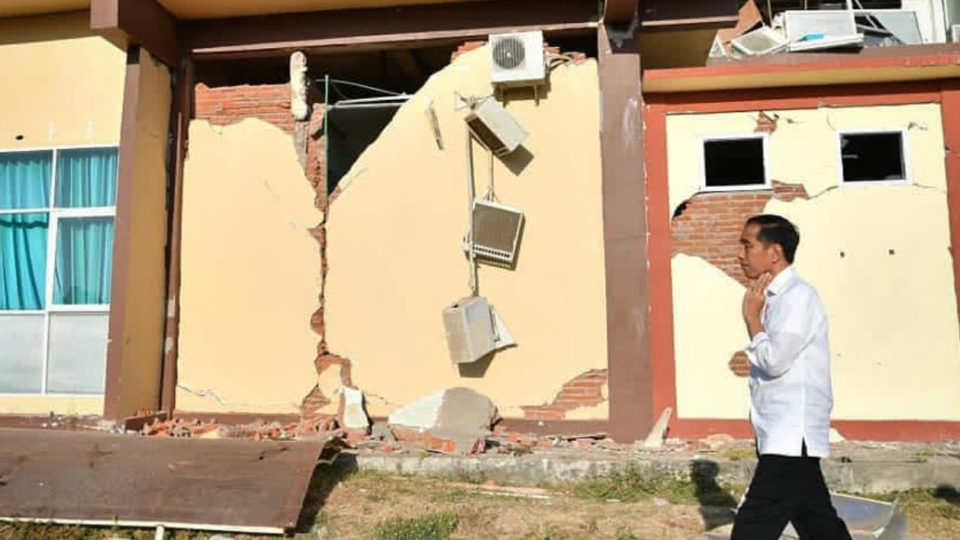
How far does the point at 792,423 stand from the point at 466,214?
4.21 meters

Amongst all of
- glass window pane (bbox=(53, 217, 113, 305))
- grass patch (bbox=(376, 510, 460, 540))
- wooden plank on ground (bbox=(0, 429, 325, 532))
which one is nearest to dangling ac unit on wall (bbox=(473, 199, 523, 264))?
wooden plank on ground (bbox=(0, 429, 325, 532))

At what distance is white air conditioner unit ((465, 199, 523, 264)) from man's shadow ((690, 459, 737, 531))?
2.38 meters

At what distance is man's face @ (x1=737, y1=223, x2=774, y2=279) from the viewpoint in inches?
121

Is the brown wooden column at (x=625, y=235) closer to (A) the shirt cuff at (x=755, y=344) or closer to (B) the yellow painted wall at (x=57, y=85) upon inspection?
(A) the shirt cuff at (x=755, y=344)

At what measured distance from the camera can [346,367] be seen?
677 cm

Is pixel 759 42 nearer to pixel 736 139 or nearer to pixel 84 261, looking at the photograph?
pixel 736 139

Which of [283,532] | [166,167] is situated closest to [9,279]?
[166,167]

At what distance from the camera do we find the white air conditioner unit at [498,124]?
6.50 meters

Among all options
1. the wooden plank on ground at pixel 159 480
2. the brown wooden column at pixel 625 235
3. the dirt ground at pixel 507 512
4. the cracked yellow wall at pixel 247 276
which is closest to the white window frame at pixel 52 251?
the cracked yellow wall at pixel 247 276

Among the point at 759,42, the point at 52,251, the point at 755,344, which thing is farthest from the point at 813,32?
the point at 52,251

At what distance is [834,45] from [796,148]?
39.0 inches

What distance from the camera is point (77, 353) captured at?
6.87m

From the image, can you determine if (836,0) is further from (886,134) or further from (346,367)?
(346,367)

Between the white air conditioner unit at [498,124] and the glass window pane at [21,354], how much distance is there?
15.1ft
